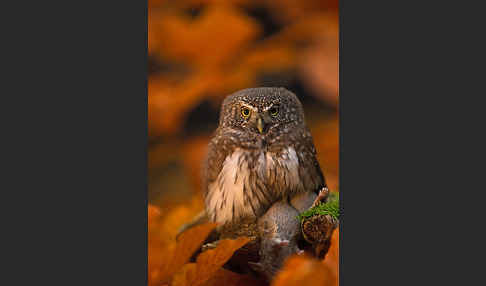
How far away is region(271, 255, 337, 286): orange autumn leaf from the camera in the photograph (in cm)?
235

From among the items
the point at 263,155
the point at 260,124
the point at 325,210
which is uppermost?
the point at 260,124

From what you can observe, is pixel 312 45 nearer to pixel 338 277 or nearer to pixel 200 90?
pixel 200 90

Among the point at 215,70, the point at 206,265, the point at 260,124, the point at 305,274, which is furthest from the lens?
the point at 215,70

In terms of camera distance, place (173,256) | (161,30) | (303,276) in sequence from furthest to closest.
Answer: (161,30) < (173,256) < (303,276)

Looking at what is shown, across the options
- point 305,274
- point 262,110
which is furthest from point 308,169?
point 305,274

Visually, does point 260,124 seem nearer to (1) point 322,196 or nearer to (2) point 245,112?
(2) point 245,112

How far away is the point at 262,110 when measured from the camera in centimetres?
265

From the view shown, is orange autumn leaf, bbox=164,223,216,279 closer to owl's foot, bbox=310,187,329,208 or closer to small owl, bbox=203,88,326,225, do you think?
small owl, bbox=203,88,326,225

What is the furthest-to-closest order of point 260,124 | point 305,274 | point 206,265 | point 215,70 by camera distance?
point 215,70
point 260,124
point 206,265
point 305,274

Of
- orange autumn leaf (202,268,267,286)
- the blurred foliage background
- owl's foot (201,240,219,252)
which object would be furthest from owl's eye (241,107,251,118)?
orange autumn leaf (202,268,267,286)

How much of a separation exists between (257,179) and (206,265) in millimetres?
468

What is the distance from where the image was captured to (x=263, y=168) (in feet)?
8.82

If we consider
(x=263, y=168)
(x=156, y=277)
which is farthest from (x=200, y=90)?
(x=156, y=277)

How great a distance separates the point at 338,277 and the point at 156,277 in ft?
2.77
